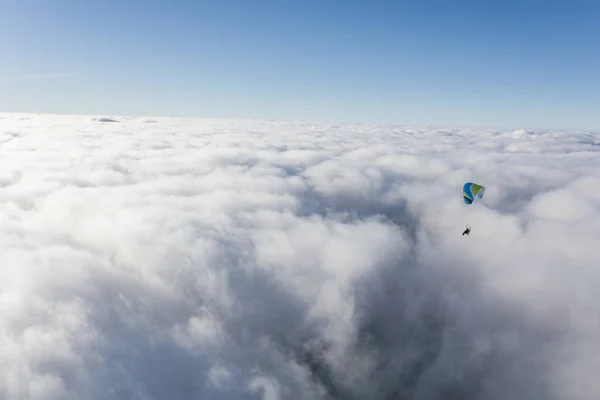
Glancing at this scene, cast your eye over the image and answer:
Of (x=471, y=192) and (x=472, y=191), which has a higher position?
(x=472, y=191)

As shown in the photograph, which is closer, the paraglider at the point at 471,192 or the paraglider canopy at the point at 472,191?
the paraglider at the point at 471,192

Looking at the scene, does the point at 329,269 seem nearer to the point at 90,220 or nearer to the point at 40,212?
the point at 90,220

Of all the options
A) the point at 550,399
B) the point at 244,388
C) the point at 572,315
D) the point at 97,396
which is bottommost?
the point at 550,399

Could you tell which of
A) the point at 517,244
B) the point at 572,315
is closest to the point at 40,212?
the point at 572,315

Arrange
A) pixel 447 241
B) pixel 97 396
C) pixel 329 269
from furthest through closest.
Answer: pixel 447 241 < pixel 329 269 < pixel 97 396

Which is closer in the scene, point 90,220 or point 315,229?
point 90,220

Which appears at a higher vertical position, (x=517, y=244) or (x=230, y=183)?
(x=230, y=183)

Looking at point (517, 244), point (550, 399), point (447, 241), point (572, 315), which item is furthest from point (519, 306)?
point (447, 241)

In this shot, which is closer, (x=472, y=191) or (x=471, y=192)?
(x=472, y=191)

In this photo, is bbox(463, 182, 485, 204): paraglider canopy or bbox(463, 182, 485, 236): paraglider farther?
bbox(463, 182, 485, 204): paraglider canopy

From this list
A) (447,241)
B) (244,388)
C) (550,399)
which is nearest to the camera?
(244,388)
